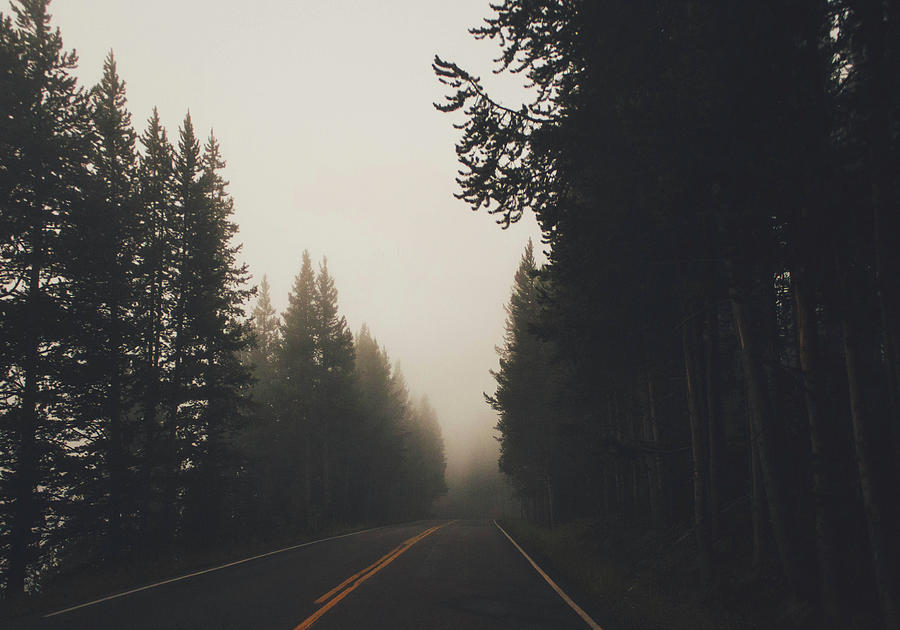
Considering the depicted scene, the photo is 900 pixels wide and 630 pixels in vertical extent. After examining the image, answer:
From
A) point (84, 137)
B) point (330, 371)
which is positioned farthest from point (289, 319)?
point (84, 137)

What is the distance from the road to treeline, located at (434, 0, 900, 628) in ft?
12.4

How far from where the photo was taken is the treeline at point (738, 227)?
19.4 ft

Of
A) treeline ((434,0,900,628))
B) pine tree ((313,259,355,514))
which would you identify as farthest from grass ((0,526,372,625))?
pine tree ((313,259,355,514))

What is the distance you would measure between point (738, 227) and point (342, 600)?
7.94m

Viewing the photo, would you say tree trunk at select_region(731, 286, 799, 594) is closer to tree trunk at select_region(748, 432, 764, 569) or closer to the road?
tree trunk at select_region(748, 432, 764, 569)

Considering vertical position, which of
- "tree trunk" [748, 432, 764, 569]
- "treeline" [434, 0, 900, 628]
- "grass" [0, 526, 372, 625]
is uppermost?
"treeline" [434, 0, 900, 628]

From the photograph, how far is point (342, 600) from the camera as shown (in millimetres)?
8375

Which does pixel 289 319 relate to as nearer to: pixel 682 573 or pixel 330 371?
pixel 330 371

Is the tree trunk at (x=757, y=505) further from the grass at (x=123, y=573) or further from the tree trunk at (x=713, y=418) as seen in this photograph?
the grass at (x=123, y=573)

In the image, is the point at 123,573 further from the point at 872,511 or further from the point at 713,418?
the point at 872,511

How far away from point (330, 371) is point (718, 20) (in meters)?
32.8

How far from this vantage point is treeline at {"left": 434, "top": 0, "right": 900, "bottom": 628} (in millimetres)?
5902

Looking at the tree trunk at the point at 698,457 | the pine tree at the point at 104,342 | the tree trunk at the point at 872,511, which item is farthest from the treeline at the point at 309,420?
the tree trunk at the point at 872,511

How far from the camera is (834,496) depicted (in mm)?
6699
